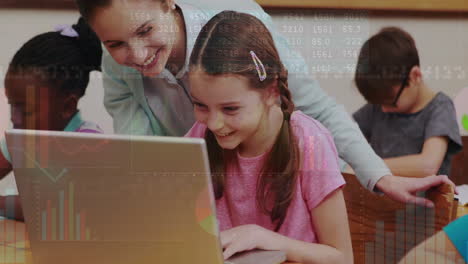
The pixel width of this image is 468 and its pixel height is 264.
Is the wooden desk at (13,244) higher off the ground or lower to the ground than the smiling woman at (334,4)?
lower

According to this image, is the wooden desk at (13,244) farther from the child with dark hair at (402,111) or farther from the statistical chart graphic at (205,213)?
the child with dark hair at (402,111)

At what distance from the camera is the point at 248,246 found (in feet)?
4.17

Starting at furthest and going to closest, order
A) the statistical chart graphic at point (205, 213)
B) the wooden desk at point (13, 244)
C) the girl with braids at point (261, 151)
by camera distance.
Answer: the girl with braids at point (261, 151), the wooden desk at point (13, 244), the statistical chart graphic at point (205, 213)

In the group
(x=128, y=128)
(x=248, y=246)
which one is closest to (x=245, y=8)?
(x=128, y=128)

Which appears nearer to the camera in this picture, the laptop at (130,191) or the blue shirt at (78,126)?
the laptop at (130,191)

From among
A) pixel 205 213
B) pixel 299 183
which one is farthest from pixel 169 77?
pixel 205 213

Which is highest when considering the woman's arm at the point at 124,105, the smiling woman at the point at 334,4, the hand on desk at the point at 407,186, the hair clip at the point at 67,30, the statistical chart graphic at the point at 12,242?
the smiling woman at the point at 334,4

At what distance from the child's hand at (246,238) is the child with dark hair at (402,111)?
342 millimetres

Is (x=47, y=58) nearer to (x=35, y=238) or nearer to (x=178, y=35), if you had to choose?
(x=178, y=35)

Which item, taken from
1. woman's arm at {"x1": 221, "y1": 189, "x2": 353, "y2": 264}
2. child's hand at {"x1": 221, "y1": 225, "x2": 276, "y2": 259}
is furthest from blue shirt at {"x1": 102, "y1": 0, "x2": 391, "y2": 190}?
child's hand at {"x1": 221, "y1": 225, "x2": 276, "y2": 259}

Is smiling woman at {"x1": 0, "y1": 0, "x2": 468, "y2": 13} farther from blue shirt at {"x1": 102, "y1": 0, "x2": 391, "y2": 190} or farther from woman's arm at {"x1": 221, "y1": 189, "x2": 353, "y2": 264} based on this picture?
woman's arm at {"x1": 221, "y1": 189, "x2": 353, "y2": 264}

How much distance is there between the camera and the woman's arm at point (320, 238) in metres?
1.30

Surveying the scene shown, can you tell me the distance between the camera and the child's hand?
1.26 meters
